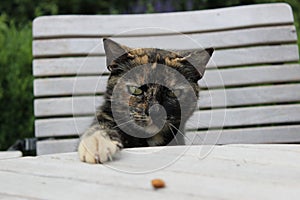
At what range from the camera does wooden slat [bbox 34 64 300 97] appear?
3.10 m

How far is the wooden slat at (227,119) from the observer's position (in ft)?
10.1

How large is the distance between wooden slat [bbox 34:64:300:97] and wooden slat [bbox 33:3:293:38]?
11.5 inches

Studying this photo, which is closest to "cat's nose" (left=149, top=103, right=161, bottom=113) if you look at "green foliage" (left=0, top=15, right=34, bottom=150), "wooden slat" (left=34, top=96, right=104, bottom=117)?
"wooden slat" (left=34, top=96, right=104, bottom=117)

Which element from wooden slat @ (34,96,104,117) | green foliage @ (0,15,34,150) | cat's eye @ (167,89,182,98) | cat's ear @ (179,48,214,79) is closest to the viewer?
cat's eye @ (167,89,182,98)

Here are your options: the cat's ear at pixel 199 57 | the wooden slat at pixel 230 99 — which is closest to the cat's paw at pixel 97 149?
the cat's ear at pixel 199 57

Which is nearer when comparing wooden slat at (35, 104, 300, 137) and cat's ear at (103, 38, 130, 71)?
cat's ear at (103, 38, 130, 71)

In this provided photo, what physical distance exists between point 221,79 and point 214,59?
140mm

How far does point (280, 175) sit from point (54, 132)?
6.23ft

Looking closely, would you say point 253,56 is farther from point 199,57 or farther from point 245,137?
point 199,57

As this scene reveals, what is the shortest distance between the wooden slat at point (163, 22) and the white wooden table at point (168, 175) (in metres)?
1.46

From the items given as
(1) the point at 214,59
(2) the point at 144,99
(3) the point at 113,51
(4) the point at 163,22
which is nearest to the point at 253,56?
(1) the point at 214,59

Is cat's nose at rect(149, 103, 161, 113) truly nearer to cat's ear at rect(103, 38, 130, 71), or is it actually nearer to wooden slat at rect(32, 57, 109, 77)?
cat's ear at rect(103, 38, 130, 71)

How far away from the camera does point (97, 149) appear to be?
5.73ft

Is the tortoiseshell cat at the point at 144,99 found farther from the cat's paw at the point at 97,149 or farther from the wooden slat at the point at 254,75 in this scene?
the wooden slat at the point at 254,75
